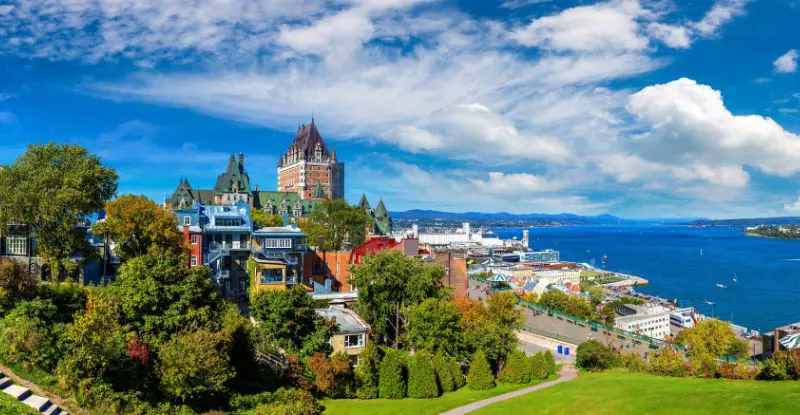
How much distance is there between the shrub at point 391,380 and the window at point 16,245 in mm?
27199

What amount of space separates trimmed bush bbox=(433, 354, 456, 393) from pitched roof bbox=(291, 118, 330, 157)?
125 meters

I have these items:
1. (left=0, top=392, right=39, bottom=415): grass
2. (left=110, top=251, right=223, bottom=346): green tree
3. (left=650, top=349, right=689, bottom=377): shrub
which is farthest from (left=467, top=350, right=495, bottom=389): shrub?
(left=0, top=392, right=39, bottom=415): grass

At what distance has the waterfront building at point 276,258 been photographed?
1756 inches

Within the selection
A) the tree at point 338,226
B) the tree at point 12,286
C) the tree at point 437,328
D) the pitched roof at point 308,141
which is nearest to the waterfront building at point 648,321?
the tree at point 338,226

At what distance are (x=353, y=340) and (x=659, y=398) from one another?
19.8 metres

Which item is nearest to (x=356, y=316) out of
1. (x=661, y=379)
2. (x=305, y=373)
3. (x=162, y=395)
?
(x=305, y=373)

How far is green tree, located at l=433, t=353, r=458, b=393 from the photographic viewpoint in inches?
1314

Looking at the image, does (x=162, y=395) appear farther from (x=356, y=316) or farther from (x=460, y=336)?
(x=460, y=336)

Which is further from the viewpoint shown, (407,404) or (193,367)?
(407,404)

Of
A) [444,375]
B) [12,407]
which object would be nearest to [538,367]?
[444,375]

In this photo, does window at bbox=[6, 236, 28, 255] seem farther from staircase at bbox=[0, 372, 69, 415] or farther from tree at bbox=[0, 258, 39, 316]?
staircase at bbox=[0, 372, 69, 415]

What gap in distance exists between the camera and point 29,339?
885 inches

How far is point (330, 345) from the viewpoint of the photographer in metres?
33.8

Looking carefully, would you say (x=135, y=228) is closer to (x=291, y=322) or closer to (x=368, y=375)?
(x=291, y=322)
